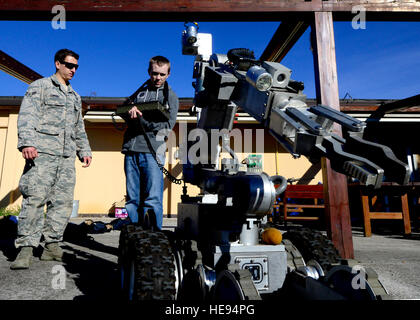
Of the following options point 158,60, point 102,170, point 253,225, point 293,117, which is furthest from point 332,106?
point 102,170

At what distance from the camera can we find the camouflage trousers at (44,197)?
263cm

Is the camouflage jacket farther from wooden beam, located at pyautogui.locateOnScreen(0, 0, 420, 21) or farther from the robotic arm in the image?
the robotic arm

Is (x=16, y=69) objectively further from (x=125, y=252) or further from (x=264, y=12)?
(x=125, y=252)

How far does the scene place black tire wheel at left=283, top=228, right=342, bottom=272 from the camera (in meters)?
1.54

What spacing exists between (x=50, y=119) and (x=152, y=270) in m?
2.35

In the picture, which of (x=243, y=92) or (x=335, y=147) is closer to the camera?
(x=335, y=147)

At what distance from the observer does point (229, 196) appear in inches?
56.3

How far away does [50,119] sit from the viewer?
289cm

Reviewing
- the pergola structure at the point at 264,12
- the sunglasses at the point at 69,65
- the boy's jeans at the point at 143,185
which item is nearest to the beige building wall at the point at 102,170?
the pergola structure at the point at 264,12

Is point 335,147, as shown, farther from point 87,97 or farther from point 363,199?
point 87,97

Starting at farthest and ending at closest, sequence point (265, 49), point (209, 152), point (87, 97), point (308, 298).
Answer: point (87, 97), point (265, 49), point (209, 152), point (308, 298)

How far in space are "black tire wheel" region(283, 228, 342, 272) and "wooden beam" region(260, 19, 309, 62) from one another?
3.11 m

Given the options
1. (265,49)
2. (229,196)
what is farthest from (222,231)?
(265,49)
